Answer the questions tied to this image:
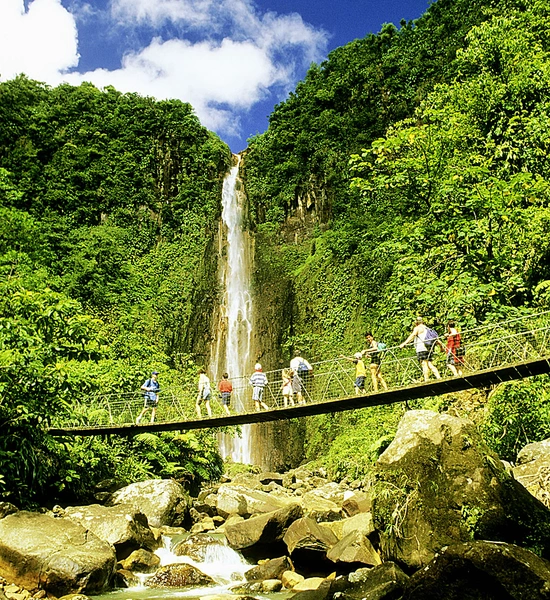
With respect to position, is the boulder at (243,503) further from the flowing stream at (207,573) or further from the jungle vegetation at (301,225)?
the jungle vegetation at (301,225)

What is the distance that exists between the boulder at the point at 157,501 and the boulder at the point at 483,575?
235 inches

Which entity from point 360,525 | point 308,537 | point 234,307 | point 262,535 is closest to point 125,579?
point 262,535

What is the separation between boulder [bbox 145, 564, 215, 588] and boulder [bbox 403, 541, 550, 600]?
3570 mm

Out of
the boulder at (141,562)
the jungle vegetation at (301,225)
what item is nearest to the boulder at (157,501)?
the jungle vegetation at (301,225)

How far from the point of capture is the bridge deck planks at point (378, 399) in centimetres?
677

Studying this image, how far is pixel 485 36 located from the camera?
11.8 meters

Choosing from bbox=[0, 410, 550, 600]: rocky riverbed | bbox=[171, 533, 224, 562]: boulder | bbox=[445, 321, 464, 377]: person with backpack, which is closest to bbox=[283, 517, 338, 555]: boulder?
bbox=[0, 410, 550, 600]: rocky riverbed

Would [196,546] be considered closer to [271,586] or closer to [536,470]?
[271,586]

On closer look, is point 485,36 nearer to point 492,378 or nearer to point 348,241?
point 492,378

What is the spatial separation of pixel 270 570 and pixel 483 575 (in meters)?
3.74

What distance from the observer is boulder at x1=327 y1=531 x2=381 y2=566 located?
254 inches

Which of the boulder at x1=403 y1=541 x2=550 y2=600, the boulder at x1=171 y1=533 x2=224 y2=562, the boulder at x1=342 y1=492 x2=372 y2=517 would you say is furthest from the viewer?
the boulder at x1=342 y1=492 x2=372 y2=517

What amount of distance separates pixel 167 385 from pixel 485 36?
37.4ft

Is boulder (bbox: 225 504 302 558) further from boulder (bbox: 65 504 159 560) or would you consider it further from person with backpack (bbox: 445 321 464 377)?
person with backpack (bbox: 445 321 464 377)
